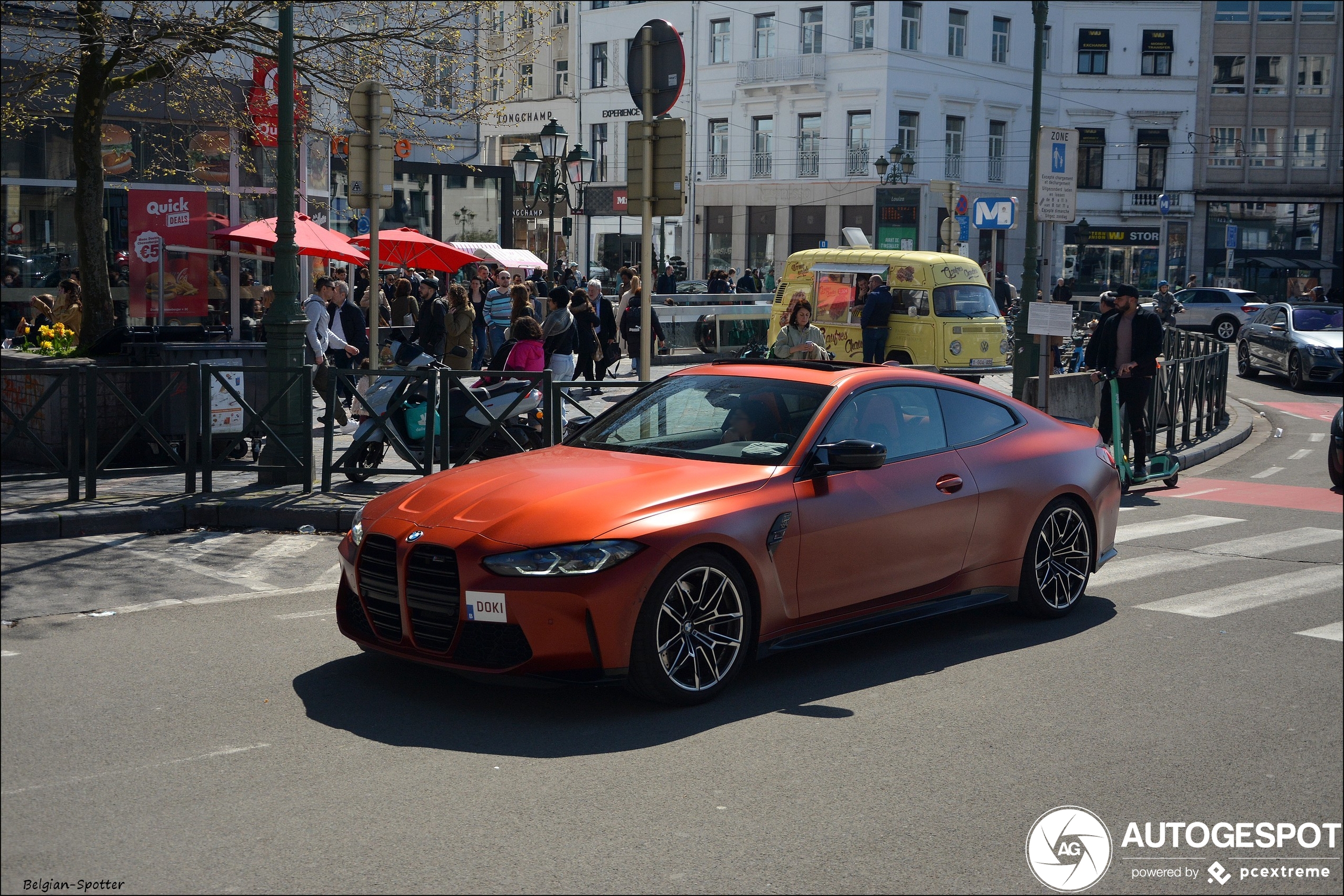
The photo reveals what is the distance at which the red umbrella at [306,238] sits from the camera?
18500 mm

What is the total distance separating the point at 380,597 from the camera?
595cm

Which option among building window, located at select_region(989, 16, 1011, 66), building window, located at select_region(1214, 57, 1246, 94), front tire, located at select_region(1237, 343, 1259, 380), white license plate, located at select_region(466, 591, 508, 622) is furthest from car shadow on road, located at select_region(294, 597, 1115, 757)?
building window, located at select_region(1214, 57, 1246, 94)

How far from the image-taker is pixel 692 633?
583 centimetres

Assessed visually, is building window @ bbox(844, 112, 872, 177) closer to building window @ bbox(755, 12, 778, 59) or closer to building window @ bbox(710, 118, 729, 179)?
building window @ bbox(755, 12, 778, 59)

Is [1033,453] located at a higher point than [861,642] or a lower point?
higher

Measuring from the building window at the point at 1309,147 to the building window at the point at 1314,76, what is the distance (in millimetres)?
1496

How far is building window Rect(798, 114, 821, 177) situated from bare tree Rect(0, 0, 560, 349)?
37728 mm

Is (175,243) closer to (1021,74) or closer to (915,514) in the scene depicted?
(915,514)

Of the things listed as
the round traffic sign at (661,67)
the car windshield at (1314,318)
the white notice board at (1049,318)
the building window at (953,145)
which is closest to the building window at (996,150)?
the building window at (953,145)

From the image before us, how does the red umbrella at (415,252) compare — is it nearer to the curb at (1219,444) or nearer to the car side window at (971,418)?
the curb at (1219,444)

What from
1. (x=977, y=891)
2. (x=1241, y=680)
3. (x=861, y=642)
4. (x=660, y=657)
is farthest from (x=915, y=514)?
(x=977, y=891)

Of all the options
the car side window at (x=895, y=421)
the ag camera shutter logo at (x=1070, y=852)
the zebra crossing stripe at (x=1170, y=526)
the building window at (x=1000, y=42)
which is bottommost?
the zebra crossing stripe at (x=1170, y=526)

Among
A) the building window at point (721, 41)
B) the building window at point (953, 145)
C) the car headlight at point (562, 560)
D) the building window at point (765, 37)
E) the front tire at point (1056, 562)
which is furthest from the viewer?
the building window at point (721, 41)

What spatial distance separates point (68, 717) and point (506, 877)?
128cm
